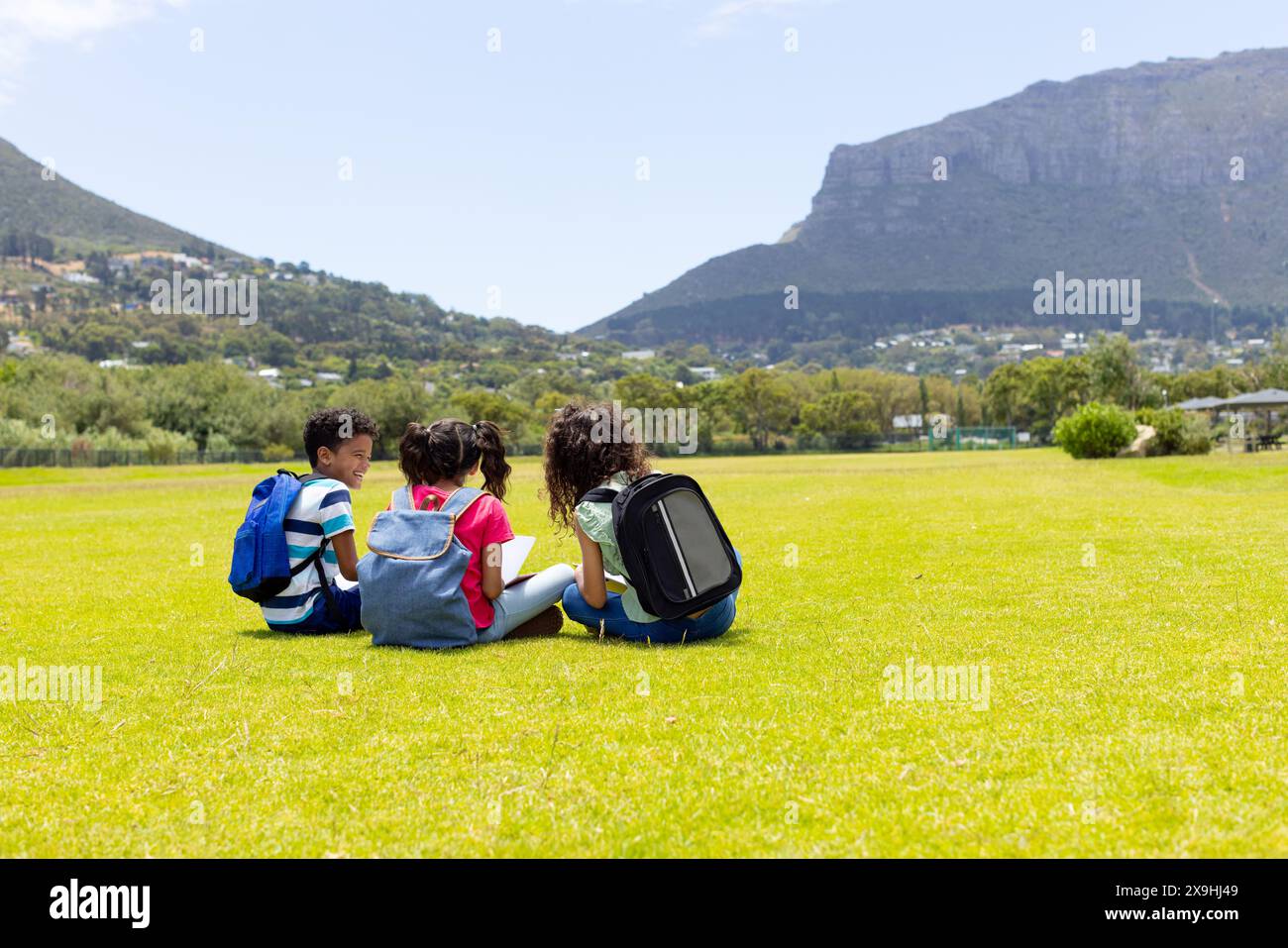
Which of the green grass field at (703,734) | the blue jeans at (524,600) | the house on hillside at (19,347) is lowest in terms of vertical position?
the green grass field at (703,734)

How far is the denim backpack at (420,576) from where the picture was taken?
680 cm

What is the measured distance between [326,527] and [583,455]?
190 cm

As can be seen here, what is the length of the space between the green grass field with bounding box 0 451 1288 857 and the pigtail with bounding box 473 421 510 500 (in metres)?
1.14

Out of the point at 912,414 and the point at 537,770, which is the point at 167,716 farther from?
the point at 912,414

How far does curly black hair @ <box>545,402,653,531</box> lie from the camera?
7016 millimetres

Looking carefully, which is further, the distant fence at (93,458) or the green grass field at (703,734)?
the distant fence at (93,458)

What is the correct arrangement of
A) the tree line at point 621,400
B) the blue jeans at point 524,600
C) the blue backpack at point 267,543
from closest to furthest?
the blue jeans at point 524,600
the blue backpack at point 267,543
the tree line at point 621,400

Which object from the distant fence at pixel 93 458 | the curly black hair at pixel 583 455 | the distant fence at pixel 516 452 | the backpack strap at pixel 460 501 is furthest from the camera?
the distant fence at pixel 516 452

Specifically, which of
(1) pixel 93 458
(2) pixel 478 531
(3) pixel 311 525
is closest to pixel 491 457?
(2) pixel 478 531

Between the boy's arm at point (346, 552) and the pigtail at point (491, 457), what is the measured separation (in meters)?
0.98

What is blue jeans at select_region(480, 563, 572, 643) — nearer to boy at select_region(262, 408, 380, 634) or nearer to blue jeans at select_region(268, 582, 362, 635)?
boy at select_region(262, 408, 380, 634)

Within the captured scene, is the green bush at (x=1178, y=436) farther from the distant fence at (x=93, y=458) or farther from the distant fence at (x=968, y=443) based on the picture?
the distant fence at (x=93, y=458)

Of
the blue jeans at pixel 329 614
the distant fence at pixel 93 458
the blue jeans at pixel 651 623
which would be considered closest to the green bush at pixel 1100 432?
the blue jeans at pixel 651 623
